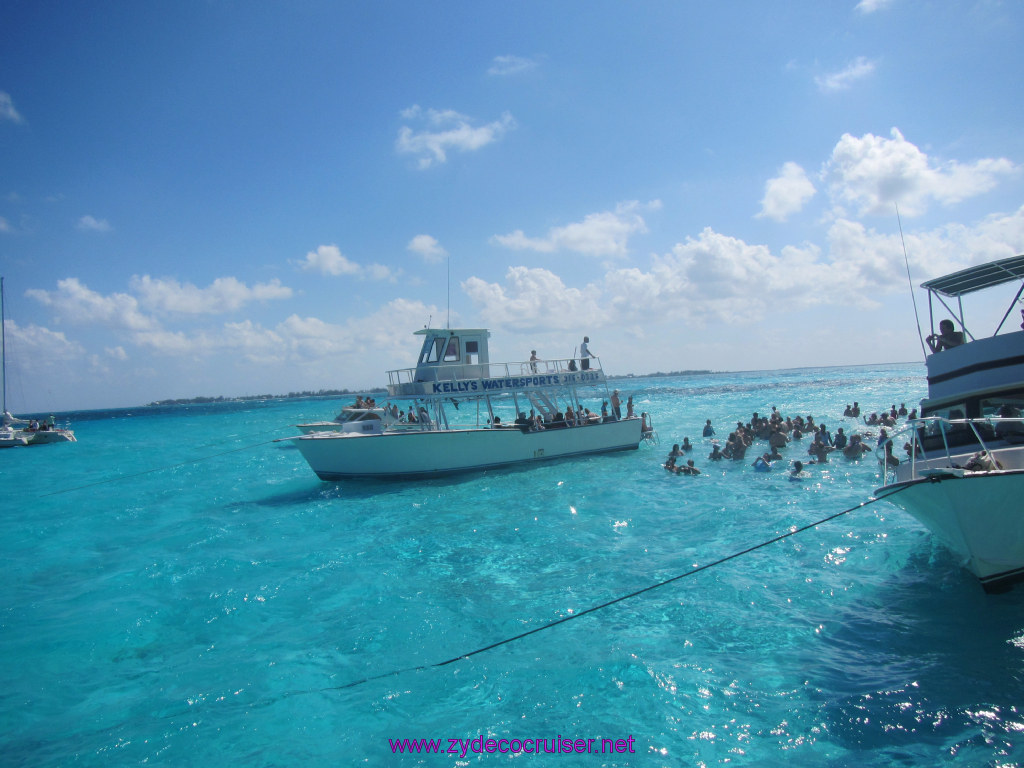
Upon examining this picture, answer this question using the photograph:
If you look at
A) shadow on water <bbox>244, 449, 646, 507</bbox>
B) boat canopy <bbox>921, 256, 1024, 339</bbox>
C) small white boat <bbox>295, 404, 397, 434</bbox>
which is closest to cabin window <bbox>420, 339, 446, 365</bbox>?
small white boat <bbox>295, 404, 397, 434</bbox>

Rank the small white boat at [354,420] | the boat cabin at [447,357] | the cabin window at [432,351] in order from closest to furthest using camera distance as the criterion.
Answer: the small white boat at [354,420] → the boat cabin at [447,357] → the cabin window at [432,351]

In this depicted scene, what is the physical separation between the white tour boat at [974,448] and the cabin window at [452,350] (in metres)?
13.7

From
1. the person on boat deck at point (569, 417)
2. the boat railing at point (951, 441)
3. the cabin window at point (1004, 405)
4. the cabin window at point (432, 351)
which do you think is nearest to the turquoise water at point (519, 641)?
the boat railing at point (951, 441)

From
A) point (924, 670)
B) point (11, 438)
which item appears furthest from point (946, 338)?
point (11, 438)

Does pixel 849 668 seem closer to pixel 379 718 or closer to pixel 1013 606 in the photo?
pixel 1013 606

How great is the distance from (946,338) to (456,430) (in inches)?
512

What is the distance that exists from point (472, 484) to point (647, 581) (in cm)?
938

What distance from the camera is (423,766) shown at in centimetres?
488

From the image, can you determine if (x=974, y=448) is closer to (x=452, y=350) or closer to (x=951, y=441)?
(x=951, y=441)

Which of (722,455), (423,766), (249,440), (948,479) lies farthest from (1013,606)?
(249,440)

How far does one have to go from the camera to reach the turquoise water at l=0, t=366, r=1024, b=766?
5195 millimetres

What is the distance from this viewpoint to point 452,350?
763 inches

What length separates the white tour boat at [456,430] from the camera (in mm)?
17438

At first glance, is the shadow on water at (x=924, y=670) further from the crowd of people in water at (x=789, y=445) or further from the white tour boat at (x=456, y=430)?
the white tour boat at (x=456, y=430)
